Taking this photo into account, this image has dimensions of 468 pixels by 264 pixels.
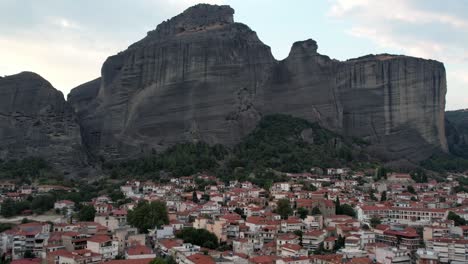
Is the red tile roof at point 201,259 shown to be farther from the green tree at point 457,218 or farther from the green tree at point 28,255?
the green tree at point 457,218

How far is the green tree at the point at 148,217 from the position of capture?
144 ft

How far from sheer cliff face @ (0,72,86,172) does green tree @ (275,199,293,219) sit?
113 ft

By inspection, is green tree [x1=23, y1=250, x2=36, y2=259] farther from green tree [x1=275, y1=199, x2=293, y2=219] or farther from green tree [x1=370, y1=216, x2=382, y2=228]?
green tree [x1=370, y1=216, x2=382, y2=228]

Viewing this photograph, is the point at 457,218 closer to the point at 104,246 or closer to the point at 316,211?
the point at 316,211

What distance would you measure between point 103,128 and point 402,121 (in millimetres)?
41918

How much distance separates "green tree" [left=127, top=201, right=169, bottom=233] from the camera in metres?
43.9

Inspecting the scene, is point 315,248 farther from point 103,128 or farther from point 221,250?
point 103,128

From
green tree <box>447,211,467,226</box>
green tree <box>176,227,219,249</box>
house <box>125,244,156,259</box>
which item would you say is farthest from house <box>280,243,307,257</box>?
green tree <box>447,211,467,226</box>

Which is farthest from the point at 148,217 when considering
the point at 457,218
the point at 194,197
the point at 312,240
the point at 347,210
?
the point at 457,218

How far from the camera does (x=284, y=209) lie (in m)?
48.3

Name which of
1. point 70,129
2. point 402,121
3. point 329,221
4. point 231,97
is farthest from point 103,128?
point 329,221

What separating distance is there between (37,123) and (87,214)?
111 feet

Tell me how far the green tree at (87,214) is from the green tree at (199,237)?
9.20m

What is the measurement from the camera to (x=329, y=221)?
147ft
